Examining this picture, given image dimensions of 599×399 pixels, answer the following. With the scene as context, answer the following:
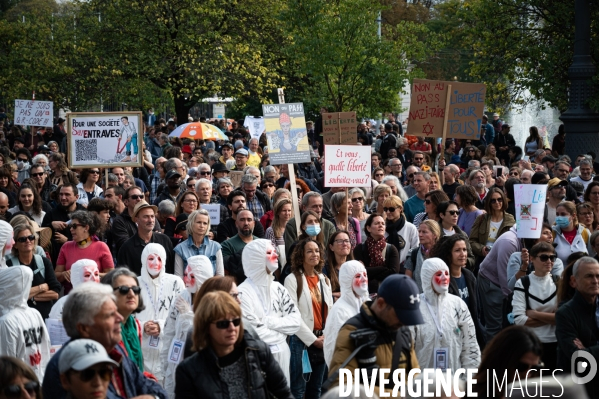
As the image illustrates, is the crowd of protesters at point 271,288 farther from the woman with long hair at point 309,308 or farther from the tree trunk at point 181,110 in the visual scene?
the tree trunk at point 181,110

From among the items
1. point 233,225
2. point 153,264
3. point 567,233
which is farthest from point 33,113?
point 153,264

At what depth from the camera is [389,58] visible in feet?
85.8

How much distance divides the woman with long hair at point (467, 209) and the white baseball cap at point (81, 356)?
25.3ft

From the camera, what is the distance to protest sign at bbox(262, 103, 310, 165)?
43.9ft

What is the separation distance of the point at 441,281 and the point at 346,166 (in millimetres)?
5024

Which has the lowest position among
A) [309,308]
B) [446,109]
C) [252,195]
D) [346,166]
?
[309,308]

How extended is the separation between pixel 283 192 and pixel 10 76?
25395mm

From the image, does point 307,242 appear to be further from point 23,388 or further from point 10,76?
point 10,76

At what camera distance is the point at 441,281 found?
775cm

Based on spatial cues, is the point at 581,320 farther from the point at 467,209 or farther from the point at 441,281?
the point at 467,209

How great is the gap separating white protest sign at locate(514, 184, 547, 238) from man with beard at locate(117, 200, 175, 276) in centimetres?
342

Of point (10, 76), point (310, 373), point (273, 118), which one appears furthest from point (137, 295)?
point (10, 76)

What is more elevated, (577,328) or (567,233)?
(567,233)

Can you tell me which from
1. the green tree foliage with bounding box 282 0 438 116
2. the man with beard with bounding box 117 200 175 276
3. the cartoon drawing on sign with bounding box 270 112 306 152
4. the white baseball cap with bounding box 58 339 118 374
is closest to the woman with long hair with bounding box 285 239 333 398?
the man with beard with bounding box 117 200 175 276
